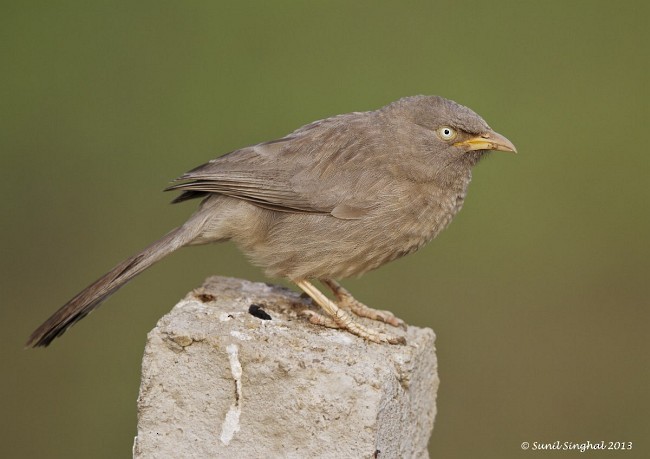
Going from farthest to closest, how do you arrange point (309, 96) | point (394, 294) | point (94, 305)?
point (309, 96), point (394, 294), point (94, 305)

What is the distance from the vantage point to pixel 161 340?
576 centimetres

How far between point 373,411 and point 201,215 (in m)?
1.85

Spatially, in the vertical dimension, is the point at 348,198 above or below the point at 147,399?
above

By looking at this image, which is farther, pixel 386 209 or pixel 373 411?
pixel 386 209

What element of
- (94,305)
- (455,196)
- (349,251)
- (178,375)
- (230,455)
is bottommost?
(230,455)

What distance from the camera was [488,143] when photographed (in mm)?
6664

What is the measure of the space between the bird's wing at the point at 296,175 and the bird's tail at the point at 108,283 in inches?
12.2

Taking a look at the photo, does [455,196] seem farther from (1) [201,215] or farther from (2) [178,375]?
(2) [178,375]

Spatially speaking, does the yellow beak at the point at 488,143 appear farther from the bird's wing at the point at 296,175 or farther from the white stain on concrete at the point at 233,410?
the white stain on concrete at the point at 233,410

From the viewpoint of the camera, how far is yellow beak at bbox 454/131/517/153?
6.64m

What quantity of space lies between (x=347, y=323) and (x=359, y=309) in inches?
24.9

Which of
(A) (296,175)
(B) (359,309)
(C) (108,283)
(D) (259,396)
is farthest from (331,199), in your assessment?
(D) (259,396)

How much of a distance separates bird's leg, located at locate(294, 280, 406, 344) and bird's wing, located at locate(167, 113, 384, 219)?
511mm

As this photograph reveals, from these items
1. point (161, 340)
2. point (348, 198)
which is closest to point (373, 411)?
point (161, 340)
